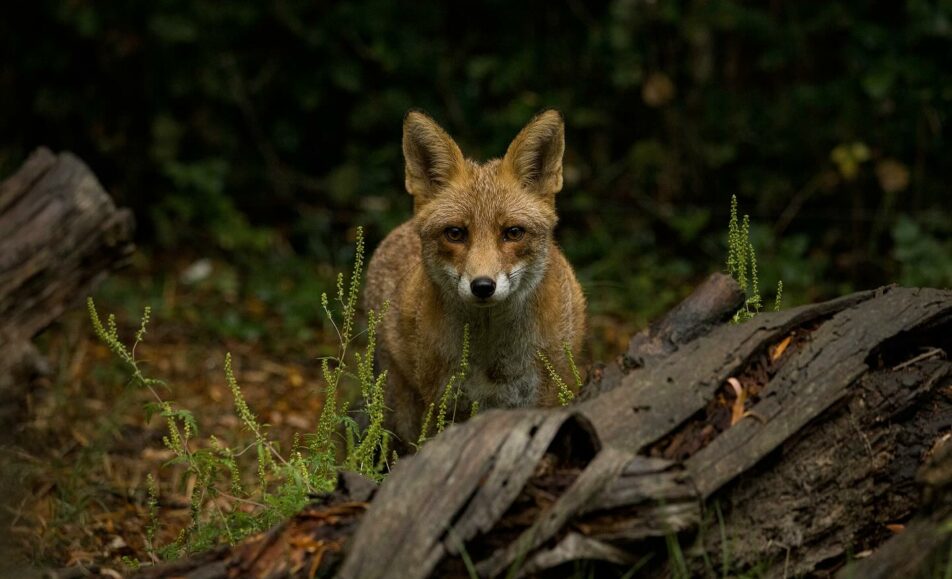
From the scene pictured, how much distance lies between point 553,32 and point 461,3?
915 millimetres

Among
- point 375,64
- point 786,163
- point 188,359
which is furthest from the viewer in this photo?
point 375,64

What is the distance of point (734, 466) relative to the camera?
355cm

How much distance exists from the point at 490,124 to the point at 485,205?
183 inches

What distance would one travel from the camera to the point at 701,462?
3537 millimetres

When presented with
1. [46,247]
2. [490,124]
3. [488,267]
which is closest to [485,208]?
[488,267]

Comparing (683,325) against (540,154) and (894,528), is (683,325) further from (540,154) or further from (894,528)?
(540,154)

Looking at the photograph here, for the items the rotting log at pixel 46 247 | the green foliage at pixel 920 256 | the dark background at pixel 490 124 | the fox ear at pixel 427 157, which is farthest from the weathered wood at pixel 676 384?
the dark background at pixel 490 124

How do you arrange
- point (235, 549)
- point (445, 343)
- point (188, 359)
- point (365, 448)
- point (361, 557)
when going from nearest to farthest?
point (361, 557) < point (235, 549) < point (365, 448) < point (445, 343) < point (188, 359)

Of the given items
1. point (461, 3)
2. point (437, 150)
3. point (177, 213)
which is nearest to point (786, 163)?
point (461, 3)

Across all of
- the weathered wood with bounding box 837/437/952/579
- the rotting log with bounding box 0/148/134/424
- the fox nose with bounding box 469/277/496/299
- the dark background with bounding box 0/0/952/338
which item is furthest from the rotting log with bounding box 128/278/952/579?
the dark background with bounding box 0/0/952/338

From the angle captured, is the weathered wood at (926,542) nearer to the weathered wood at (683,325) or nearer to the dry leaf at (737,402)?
the dry leaf at (737,402)

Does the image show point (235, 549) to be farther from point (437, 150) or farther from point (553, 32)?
point (553, 32)

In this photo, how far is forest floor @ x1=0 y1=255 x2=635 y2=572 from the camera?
17.1 feet

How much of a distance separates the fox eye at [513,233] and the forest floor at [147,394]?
115 centimetres
